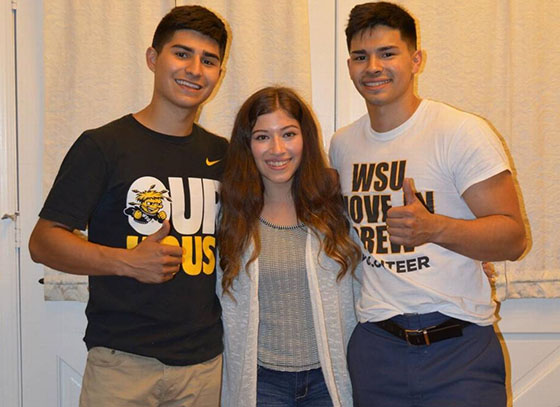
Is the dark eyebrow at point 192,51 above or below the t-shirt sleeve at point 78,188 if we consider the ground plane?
above

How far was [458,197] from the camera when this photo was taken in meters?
1.51

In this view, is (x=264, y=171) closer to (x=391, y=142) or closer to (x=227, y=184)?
(x=227, y=184)

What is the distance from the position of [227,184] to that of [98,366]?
25.0 inches

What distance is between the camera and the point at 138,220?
149 cm

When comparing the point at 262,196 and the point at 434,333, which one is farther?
the point at 262,196

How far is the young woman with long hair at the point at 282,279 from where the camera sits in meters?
1.63

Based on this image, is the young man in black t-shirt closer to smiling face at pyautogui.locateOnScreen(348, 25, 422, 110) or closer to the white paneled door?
smiling face at pyautogui.locateOnScreen(348, 25, 422, 110)

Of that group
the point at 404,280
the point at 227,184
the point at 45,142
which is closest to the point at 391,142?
the point at 404,280

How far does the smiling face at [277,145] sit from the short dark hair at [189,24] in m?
0.29

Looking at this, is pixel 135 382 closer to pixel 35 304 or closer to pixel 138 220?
pixel 138 220

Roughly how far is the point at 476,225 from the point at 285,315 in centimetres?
62

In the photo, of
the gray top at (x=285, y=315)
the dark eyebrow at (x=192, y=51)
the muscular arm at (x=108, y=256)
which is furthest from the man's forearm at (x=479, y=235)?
the dark eyebrow at (x=192, y=51)

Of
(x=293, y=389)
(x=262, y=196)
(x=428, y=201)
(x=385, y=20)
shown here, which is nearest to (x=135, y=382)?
(x=293, y=389)

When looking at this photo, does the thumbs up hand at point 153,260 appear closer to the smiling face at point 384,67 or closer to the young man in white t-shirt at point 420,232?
the young man in white t-shirt at point 420,232
